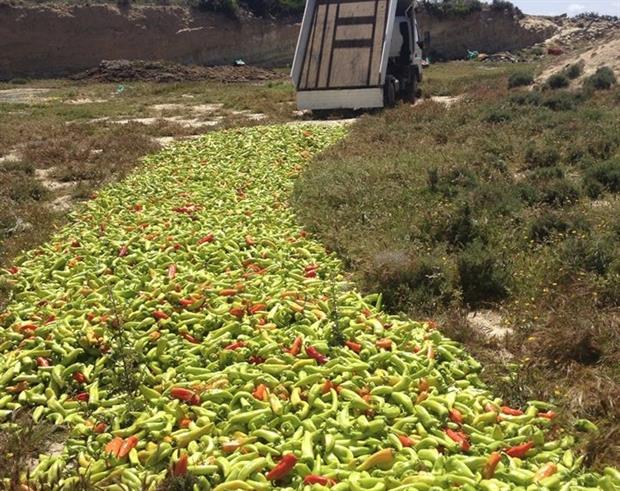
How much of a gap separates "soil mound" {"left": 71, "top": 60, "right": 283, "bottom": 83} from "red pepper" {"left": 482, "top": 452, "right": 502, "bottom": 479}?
141ft

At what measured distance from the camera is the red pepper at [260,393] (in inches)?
194

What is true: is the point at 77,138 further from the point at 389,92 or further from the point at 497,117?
the point at 497,117

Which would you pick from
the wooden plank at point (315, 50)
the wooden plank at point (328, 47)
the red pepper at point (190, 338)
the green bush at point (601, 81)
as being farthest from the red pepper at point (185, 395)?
the green bush at point (601, 81)

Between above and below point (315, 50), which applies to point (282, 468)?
below

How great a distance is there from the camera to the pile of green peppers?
418cm

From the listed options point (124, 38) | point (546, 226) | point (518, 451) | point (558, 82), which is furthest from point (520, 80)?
point (124, 38)

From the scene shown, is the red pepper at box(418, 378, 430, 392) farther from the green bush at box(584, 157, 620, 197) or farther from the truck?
the truck

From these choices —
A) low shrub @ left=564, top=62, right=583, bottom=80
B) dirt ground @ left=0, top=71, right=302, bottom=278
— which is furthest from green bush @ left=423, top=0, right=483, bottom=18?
low shrub @ left=564, top=62, right=583, bottom=80

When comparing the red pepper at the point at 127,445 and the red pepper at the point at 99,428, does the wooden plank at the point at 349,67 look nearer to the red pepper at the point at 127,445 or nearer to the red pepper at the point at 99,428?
the red pepper at the point at 99,428

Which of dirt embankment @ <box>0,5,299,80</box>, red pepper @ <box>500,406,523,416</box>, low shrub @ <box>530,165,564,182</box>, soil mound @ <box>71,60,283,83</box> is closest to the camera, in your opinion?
red pepper @ <box>500,406,523,416</box>

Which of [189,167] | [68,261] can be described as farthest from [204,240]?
[189,167]

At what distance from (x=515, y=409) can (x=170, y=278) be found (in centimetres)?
445

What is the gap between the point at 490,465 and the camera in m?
4.13

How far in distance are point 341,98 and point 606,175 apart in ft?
47.0
